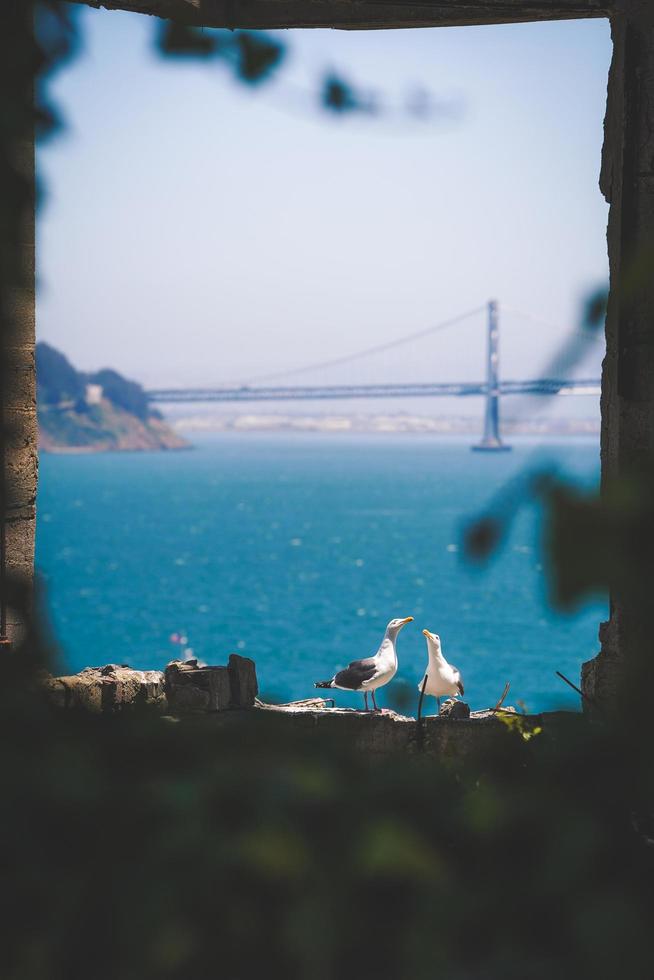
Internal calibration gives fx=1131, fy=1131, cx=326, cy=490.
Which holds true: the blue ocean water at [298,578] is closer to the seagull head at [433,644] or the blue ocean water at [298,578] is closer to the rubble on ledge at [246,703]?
the rubble on ledge at [246,703]

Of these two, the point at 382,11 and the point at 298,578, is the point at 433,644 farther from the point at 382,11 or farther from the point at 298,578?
the point at 298,578

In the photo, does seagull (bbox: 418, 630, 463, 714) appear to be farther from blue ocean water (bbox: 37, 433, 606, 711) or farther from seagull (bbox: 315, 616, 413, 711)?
blue ocean water (bbox: 37, 433, 606, 711)

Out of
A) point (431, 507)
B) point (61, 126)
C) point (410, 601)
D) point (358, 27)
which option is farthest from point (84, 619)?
point (61, 126)

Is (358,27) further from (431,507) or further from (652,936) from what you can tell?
(431,507)

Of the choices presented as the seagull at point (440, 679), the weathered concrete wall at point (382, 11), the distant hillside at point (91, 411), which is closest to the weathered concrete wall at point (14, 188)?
the weathered concrete wall at point (382, 11)

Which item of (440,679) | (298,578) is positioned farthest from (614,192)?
(298,578)

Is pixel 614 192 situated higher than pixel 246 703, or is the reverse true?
pixel 614 192
